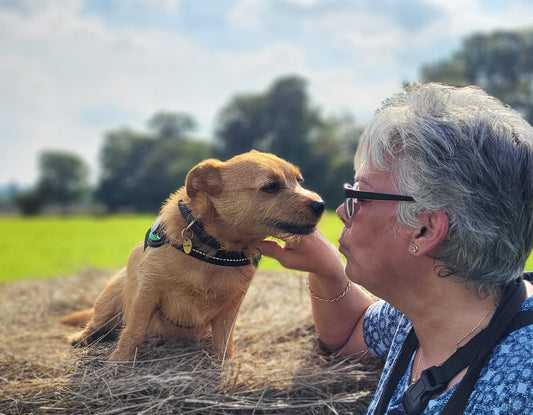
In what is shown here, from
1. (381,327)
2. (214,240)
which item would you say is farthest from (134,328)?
(381,327)

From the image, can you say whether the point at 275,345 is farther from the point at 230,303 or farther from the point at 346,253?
the point at 346,253

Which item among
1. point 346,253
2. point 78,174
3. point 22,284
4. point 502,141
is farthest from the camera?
point 78,174

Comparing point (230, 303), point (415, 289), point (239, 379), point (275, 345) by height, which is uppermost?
point (415, 289)

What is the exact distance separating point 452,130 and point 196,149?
6312 cm

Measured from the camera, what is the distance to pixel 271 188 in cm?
318

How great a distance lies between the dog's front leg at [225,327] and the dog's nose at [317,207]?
2.66ft

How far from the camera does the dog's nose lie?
3023mm

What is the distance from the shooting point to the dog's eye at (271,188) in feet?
10.4

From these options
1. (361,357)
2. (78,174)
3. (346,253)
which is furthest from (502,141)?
(78,174)

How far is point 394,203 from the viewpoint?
208 cm

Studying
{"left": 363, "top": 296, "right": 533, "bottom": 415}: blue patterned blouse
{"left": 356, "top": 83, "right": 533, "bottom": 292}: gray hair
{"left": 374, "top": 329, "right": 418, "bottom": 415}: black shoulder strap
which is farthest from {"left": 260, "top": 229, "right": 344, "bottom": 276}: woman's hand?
{"left": 363, "top": 296, "right": 533, "bottom": 415}: blue patterned blouse

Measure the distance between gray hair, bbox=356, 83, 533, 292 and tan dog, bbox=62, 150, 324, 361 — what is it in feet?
3.68

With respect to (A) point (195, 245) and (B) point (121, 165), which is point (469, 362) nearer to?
(A) point (195, 245)

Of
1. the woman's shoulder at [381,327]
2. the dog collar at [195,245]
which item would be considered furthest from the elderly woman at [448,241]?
the dog collar at [195,245]
